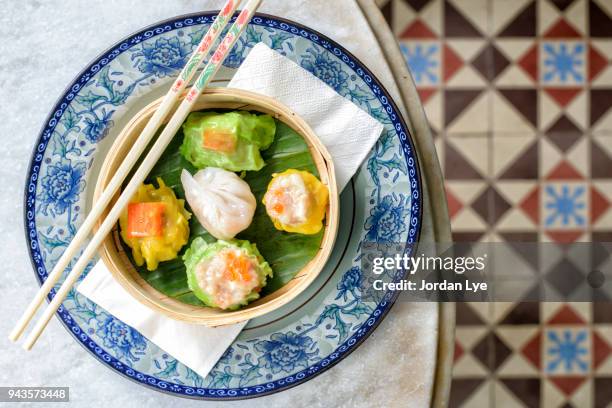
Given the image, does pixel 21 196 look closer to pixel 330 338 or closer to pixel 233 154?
pixel 233 154

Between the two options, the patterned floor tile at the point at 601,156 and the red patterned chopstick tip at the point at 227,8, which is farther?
the patterned floor tile at the point at 601,156

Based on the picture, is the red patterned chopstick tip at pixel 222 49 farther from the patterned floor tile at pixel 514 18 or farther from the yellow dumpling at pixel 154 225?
the patterned floor tile at pixel 514 18

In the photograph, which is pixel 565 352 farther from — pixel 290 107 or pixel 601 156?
pixel 290 107

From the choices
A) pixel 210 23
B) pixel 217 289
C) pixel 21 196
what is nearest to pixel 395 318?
pixel 217 289

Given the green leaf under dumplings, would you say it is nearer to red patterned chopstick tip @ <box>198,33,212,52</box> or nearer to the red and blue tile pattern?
red patterned chopstick tip @ <box>198,33,212,52</box>

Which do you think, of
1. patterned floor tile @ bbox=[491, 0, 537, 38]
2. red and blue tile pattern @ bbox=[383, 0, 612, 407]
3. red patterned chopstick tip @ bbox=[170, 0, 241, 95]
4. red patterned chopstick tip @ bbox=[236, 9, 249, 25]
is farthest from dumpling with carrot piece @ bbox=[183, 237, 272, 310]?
patterned floor tile @ bbox=[491, 0, 537, 38]

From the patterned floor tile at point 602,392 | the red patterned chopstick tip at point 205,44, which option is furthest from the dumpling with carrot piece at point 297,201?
the patterned floor tile at point 602,392
